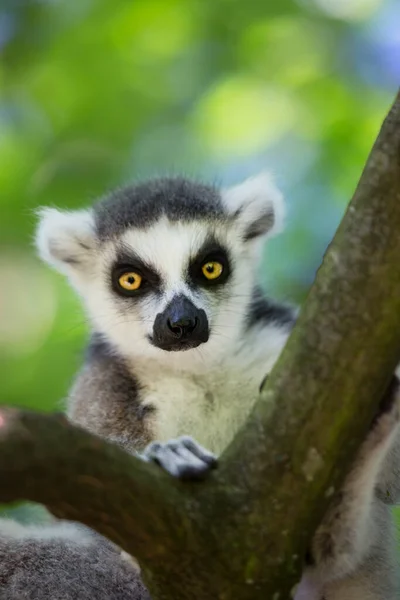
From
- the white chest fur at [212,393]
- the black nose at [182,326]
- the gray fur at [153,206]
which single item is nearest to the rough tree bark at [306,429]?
the white chest fur at [212,393]

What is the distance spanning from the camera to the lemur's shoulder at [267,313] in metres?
3.58

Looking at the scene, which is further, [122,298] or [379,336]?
[122,298]

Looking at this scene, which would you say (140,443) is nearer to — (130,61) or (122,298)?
(122,298)

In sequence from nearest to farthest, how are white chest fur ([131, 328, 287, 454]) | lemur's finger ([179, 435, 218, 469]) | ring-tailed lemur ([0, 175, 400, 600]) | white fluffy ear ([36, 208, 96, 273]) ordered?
lemur's finger ([179, 435, 218, 469]) < ring-tailed lemur ([0, 175, 400, 600]) < white chest fur ([131, 328, 287, 454]) < white fluffy ear ([36, 208, 96, 273])

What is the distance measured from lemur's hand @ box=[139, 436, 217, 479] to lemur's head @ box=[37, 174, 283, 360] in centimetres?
103

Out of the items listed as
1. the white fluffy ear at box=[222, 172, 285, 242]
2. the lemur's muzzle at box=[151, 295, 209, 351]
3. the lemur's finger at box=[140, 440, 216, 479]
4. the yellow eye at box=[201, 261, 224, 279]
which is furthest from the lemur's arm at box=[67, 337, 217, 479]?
the white fluffy ear at box=[222, 172, 285, 242]

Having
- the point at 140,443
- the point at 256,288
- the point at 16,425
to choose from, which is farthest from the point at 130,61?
the point at 16,425

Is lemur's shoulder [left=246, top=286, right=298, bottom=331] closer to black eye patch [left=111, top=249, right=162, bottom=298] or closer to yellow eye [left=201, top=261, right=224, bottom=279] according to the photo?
yellow eye [left=201, top=261, right=224, bottom=279]

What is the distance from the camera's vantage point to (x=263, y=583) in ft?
6.75

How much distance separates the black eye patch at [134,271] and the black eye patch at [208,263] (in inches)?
5.7

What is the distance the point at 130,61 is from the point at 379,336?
11.1ft

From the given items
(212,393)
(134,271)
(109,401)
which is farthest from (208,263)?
(109,401)

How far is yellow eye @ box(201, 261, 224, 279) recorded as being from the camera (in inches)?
144

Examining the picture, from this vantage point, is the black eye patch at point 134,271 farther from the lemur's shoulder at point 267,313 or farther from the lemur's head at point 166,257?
the lemur's shoulder at point 267,313
